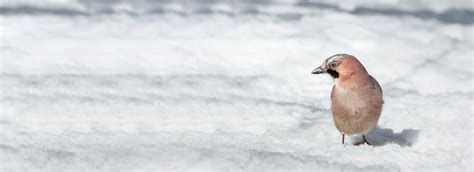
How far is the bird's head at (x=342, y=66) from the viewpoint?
14.9 feet

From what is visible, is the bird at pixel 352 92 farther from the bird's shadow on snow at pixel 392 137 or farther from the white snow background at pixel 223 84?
the bird's shadow on snow at pixel 392 137

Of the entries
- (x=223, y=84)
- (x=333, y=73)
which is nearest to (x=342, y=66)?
(x=333, y=73)

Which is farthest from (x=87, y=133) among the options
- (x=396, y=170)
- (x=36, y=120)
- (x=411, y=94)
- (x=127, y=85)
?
(x=411, y=94)

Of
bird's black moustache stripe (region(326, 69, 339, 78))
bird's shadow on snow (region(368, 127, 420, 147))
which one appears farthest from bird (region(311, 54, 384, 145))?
bird's shadow on snow (region(368, 127, 420, 147))

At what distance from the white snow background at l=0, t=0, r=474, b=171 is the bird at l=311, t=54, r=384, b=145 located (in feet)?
0.55

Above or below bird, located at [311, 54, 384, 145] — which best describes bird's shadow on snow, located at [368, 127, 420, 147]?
below

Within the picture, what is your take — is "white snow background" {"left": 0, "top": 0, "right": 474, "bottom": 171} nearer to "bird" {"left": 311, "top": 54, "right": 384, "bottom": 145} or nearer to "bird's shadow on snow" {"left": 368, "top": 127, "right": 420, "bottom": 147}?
"bird's shadow on snow" {"left": 368, "top": 127, "right": 420, "bottom": 147}

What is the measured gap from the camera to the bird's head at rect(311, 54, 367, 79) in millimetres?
4527

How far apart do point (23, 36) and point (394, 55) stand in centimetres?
245

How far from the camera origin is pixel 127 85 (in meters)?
5.88

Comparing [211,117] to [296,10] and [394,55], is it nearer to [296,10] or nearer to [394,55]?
[394,55]

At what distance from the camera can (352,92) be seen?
4.54m

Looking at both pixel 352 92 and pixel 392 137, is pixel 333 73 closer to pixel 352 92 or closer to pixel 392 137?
pixel 352 92

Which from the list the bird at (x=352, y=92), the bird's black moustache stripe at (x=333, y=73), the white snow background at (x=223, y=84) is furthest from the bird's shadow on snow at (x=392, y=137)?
the bird's black moustache stripe at (x=333, y=73)
